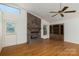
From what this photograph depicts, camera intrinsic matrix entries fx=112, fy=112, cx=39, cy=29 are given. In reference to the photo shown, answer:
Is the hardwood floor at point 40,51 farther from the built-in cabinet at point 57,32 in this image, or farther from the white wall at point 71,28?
the built-in cabinet at point 57,32

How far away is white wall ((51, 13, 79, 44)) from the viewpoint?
7.79 m

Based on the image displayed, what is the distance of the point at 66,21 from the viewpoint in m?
8.90

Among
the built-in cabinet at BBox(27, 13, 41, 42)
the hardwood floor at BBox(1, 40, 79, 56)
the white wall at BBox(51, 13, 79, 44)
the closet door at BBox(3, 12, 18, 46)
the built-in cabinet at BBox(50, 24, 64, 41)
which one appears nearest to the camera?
the hardwood floor at BBox(1, 40, 79, 56)

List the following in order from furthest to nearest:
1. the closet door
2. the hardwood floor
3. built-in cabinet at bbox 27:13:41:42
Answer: built-in cabinet at bbox 27:13:41:42 < the closet door < the hardwood floor

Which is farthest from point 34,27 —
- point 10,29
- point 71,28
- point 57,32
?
point 10,29

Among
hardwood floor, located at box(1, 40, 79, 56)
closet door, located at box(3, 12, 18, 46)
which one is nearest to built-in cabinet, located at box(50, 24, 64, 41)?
hardwood floor, located at box(1, 40, 79, 56)

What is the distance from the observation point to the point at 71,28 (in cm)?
838

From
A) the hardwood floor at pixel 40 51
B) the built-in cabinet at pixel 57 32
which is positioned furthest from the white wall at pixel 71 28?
the hardwood floor at pixel 40 51

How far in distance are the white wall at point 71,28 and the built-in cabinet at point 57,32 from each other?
0.58m

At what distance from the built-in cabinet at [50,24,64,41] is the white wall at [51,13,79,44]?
582 mm

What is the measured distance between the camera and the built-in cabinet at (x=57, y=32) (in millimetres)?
9703

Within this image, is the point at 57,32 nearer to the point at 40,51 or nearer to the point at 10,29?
the point at 10,29

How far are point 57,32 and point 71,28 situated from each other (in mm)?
2198

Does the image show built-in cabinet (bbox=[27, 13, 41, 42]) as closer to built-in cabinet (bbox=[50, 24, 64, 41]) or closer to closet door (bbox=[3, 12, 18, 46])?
built-in cabinet (bbox=[50, 24, 64, 41])
